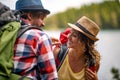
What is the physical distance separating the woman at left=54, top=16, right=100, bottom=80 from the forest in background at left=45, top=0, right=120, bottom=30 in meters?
7.25

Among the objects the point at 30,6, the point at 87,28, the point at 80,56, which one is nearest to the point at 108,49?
the point at 87,28

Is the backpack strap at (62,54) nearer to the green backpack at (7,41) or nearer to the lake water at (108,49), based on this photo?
the green backpack at (7,41)

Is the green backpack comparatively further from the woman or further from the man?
the woman

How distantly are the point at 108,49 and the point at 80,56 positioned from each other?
8672mm

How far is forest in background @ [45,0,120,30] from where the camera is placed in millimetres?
12852

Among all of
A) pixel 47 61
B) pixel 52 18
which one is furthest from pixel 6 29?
pixel 52 18

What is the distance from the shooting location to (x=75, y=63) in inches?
187

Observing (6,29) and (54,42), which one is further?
(54,42)

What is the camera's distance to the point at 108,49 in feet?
44.1

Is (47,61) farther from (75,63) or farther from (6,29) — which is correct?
(75,63)

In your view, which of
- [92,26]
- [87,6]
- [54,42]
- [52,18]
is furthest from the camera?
[87,6]

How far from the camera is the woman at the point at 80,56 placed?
15.2ft

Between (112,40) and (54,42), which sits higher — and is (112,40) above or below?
below

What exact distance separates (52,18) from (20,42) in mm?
9215
